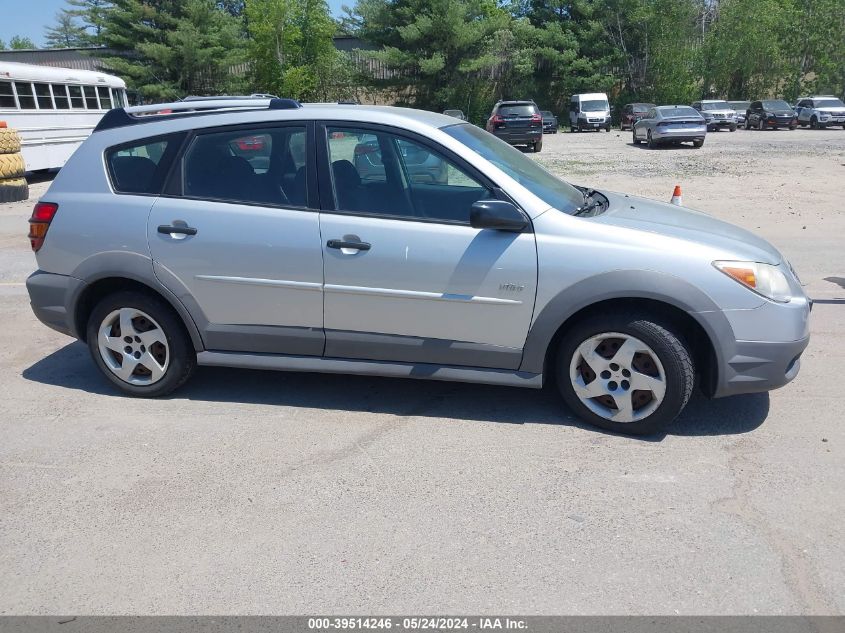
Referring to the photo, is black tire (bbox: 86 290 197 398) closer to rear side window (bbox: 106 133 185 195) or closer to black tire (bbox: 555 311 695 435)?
rear side window (bbox: 106 133 185 195)

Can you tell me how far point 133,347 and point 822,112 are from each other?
41.0 metres

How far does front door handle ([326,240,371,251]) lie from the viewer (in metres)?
4.45

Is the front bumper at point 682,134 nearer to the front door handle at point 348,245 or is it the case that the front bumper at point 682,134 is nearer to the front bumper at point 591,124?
the front bumper at point 591,124

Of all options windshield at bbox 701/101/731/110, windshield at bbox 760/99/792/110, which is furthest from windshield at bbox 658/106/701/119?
windshield at bbox 760/99/792/110

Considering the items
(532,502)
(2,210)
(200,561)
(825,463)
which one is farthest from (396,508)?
(2,210)

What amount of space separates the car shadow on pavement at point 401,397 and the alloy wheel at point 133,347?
256mm

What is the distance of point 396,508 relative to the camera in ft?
12.1

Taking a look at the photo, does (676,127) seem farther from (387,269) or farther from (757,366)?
(387,269)

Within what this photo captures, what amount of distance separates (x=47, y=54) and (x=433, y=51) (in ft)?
97.4

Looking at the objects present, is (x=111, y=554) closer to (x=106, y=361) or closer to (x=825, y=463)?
(x=106, y=361)

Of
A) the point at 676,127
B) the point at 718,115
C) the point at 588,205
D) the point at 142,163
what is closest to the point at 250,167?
the point at 142,163

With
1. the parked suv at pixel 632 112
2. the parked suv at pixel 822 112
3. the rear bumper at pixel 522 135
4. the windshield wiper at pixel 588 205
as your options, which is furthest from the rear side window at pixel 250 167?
the parked suv at pixel 822 112

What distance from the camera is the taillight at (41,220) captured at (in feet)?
16.6

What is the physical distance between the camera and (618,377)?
4336 millimetres
